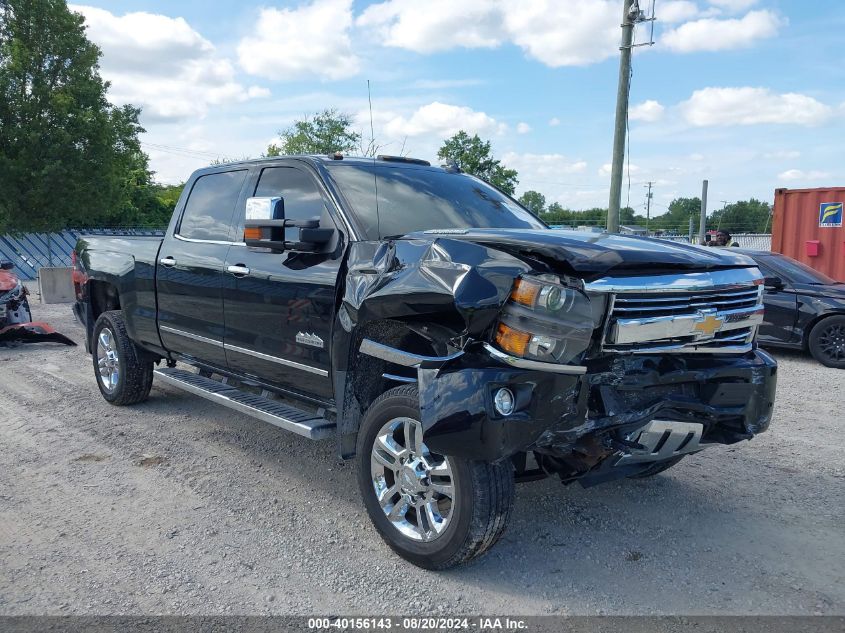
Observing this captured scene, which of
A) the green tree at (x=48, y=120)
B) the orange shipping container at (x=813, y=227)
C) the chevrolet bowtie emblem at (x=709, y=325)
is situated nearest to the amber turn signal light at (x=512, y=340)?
the chevrolet bowtie emblem at (x=709, y=325)

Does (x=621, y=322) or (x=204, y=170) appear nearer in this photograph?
(x=621, y=322)

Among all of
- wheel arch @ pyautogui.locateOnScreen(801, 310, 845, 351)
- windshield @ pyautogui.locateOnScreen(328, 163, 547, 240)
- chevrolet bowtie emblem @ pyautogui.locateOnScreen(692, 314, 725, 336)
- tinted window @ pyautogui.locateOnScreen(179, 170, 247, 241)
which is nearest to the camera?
chevrolet bowtie emblem @ pyautogui.locateOnScreen(692, 314, 725, 336)

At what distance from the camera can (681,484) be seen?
460cm

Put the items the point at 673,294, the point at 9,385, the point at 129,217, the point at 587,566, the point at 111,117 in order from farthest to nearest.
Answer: the point at 129,217 < the point at 111,117 < the point at 9,385 < the point at 587,566 < the point at 673,294

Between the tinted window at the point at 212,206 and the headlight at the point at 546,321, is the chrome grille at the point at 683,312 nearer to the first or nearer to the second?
the headlight at the point at 546,321

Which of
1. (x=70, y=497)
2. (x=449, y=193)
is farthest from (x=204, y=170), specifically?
(x=70, y=497)

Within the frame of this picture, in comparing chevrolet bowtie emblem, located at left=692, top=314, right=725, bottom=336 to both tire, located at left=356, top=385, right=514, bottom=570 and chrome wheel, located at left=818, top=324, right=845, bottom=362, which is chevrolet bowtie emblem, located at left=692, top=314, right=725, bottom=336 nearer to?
tire, located at left=356, top=385, right=514, bottom=570

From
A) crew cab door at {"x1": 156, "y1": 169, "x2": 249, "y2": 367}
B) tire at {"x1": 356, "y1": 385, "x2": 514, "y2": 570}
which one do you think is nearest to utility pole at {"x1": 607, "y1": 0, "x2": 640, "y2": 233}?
crew cab door at {"x1": 156, "y1": 169, "x2": 249, "y2": 367}

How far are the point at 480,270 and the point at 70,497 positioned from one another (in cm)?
298

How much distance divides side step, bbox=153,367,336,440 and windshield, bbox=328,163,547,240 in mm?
1099

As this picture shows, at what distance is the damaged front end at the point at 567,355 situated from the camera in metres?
2.92

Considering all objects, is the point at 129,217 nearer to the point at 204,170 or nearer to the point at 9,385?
the point at 9,385

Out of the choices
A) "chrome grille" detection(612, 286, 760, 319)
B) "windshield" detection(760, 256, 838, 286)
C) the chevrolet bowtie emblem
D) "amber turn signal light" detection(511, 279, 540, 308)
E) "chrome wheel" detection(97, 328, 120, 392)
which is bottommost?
"chrome wheel" detection(97, 328, 120, 392)

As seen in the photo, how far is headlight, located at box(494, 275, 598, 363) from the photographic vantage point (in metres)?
2.91
